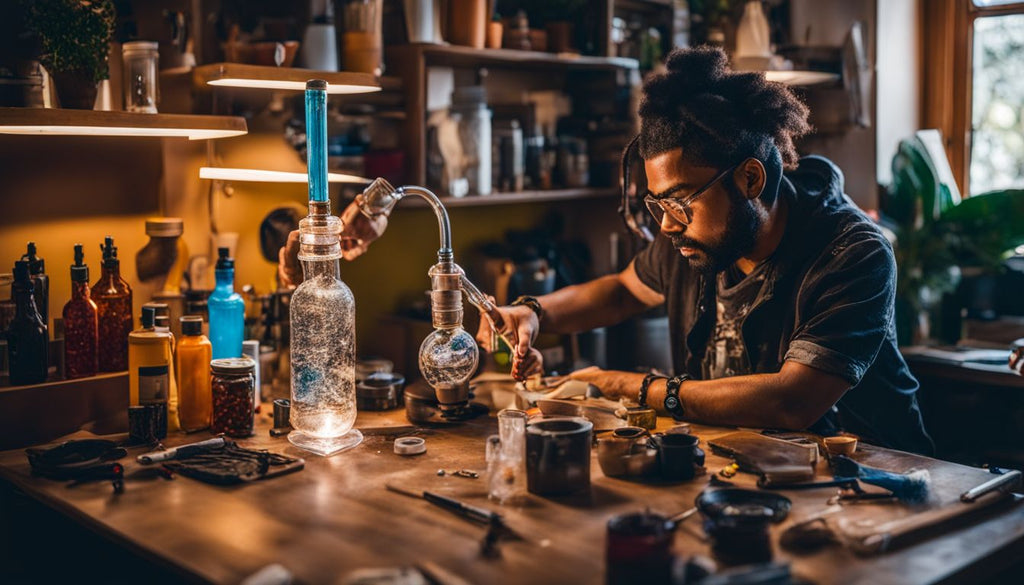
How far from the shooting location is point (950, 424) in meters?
4.12

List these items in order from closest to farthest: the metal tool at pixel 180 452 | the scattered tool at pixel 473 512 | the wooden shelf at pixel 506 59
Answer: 1. the scattered tool at pixel 473 512
2. the metal tool at pixel 180 452
3. the wooden shelf at pixel 506 59

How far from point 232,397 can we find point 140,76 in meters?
0.94

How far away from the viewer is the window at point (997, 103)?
197 inches

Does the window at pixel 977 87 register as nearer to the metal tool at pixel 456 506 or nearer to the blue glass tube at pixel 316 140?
the blue glass tube at pixel 316 140

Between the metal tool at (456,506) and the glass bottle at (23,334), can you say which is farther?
the glass bottle at (23,334)

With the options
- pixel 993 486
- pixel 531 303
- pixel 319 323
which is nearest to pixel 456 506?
pixel 319 323

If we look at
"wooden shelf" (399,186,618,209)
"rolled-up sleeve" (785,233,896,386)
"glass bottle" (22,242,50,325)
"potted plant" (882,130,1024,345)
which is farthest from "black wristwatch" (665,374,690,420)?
"potted plant" (882,130,1024,345)

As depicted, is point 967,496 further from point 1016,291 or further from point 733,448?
point 1016,291

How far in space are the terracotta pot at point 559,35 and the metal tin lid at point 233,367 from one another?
2104 mm

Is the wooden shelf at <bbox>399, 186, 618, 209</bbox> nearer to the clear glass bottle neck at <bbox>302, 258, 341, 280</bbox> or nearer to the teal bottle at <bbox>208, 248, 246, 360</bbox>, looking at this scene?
the teal bottle at <bbox>208, 248, 246, 360</bbox>

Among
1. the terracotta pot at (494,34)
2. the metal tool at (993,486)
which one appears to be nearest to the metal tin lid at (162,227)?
the terracotta pot at (494,34)

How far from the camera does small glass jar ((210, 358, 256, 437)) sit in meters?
2.46

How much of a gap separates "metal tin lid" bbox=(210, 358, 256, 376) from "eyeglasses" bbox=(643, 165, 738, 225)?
108 cm

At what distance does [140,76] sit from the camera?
277cm
